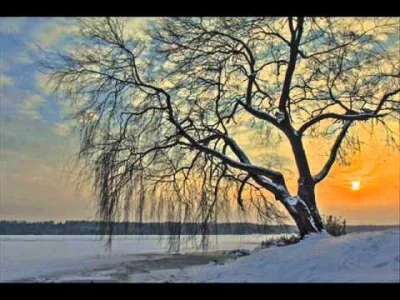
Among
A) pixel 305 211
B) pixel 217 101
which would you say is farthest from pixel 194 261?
pixel 217 101

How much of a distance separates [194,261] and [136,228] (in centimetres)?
70

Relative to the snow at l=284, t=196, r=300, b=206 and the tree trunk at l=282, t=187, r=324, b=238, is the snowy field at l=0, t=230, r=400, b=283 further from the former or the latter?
the snow at l=284, t=196, r=300, b=206

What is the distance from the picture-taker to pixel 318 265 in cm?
419

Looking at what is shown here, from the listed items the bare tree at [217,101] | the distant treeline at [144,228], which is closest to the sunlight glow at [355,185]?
the distant treeline at [144,228]

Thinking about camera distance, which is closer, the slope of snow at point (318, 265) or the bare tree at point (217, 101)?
the slope of snow at point (318, 265)

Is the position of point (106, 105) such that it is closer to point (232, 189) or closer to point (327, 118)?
point (232, 189)

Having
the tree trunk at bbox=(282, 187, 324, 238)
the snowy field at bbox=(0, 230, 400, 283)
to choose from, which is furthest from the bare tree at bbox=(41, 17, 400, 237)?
the snowy field at bbox=(0, 230, 400, 283)

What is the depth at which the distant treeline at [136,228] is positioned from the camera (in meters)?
4.97

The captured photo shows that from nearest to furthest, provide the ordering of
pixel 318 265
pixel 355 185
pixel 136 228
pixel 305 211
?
pixel 318 265
pixel 136 228
pixel 355 185
pixel 305 211

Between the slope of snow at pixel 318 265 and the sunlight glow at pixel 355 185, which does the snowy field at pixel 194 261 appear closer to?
the slope of snow at pixel 318 265

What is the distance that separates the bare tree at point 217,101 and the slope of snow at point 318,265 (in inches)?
49.5

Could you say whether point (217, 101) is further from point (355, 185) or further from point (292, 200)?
point (355, 185)

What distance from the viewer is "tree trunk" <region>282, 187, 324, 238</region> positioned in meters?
6.08

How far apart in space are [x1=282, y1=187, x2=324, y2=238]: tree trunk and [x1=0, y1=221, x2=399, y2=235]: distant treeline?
0.48ft
